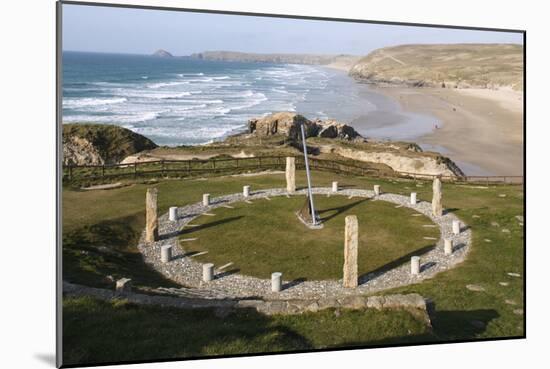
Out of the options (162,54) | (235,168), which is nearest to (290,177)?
(235,168)

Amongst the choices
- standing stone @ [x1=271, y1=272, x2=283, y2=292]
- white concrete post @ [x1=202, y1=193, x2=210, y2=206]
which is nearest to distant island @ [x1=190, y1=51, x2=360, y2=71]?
standing stone @ [x1=271, y1=272, x2=283, y2=292]

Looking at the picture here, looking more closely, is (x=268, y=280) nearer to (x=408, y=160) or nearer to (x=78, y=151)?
(x=78, y=151)

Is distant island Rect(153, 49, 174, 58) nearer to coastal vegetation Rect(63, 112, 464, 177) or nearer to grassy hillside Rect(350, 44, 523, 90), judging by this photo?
coastal vegetation Rect(63, 112, 464, 177)

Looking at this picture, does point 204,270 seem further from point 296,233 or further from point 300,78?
point 300,78

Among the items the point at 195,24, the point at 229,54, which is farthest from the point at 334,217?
the point at 195,24

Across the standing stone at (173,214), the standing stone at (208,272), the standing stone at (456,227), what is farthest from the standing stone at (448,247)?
the standing stone at (173,214)

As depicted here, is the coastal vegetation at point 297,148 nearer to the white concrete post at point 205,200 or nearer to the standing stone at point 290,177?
the standing stone at point 290,177
